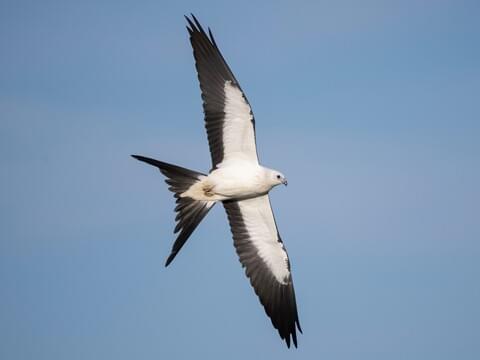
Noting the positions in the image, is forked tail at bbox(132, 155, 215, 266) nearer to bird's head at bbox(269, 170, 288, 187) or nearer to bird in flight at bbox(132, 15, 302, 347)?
bird in flight at bbox(132, 15, 302, 347)

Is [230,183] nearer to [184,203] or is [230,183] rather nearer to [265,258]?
[184,203]

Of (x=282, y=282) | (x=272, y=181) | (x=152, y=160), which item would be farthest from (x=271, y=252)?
(x=152, y=160)

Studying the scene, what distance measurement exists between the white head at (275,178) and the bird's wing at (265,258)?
36.1 inches

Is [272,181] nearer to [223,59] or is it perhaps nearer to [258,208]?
[258,208]

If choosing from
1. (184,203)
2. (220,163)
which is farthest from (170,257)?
(220,163)

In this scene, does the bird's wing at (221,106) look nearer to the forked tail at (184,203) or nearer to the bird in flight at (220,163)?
the bird in flight at (220,163)

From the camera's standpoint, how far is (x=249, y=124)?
578 inches

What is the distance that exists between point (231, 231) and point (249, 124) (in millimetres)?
2221

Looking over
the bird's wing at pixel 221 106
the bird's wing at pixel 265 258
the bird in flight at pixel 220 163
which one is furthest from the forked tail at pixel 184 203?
the bird's wing at pixel 265 258

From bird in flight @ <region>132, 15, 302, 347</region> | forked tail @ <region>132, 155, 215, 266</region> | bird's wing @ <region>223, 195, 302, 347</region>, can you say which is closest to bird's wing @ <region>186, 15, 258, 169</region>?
bird in flight @ <region>132, 15, 302, 347</region>

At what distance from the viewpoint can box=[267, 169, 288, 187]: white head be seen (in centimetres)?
1462

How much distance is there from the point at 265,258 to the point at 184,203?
2.23m

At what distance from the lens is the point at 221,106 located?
14.5 metres

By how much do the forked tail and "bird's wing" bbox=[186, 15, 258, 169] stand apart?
0.58m
